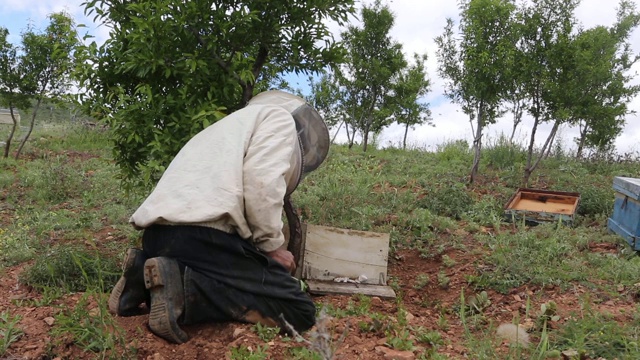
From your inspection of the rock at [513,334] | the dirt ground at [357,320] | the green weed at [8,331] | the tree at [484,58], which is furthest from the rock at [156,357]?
the tree at [484,58]

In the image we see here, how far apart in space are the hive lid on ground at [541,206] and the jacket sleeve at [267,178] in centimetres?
404

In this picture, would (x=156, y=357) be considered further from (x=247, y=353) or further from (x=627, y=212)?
(x=627, y=212)

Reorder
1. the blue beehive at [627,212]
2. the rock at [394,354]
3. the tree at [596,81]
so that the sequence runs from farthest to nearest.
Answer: the tree at [596,81], the blue beehive at [627,212], the rock at [394,354]

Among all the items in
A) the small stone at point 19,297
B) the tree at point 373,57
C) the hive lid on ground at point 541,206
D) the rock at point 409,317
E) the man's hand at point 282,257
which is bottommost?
the small stone at point 19,297

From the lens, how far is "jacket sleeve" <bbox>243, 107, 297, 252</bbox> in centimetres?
312

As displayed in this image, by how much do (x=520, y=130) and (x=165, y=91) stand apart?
9.21m

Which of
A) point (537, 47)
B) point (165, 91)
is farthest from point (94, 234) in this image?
point (537, 47)

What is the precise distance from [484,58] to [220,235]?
700 cm

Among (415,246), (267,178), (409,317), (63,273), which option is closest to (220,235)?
(267,178)

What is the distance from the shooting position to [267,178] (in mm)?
3119

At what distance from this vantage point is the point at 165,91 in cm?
432

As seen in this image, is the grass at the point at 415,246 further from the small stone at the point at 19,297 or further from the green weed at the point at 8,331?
the small stone at the point at 19,297

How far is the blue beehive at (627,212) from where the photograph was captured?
5.42 metres

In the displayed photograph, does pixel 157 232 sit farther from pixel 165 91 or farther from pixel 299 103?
pixel 165 91
